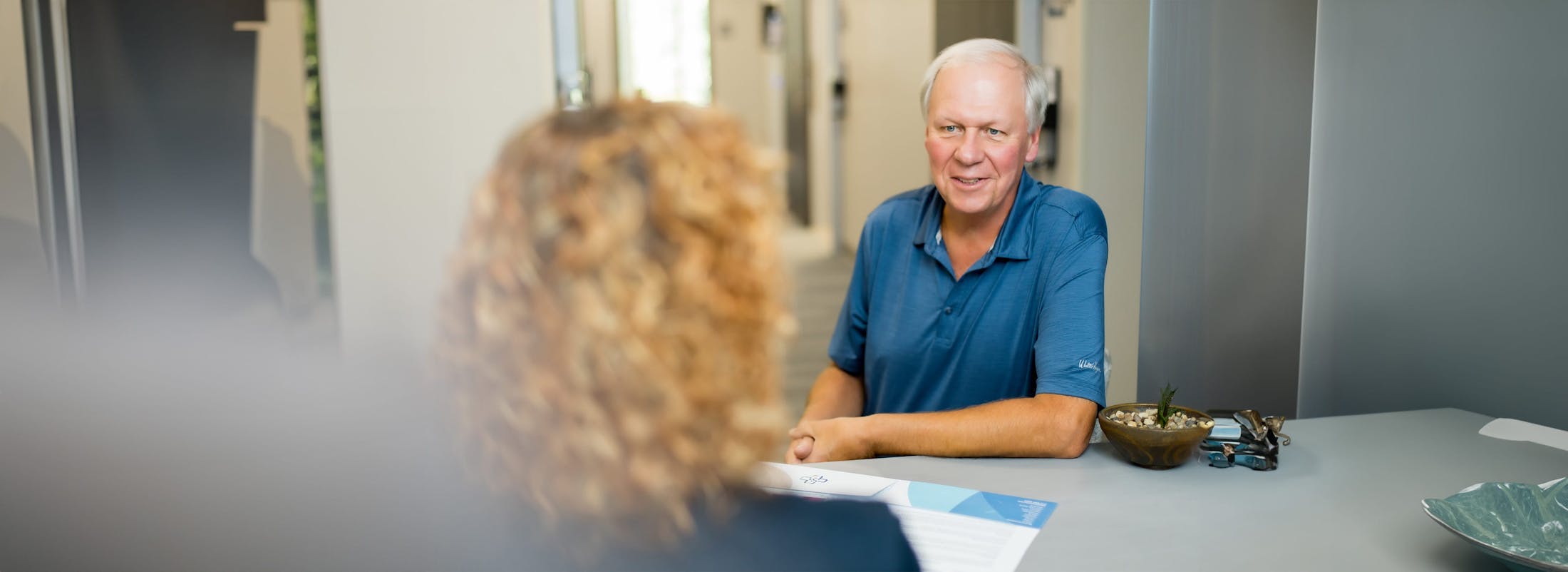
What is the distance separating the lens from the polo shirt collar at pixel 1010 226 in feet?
5.72

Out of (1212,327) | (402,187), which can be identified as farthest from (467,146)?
(1212,327)

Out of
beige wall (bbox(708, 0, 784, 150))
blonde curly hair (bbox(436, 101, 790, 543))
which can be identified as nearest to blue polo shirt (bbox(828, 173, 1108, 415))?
blonde curly hair (bbox(436, 101, 790, 543))

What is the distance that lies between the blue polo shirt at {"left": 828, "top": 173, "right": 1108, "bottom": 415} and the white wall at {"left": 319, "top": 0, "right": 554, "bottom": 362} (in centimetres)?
126

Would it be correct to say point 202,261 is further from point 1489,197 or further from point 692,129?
point 1489,197

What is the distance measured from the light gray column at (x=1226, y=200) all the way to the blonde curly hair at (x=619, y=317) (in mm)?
2223

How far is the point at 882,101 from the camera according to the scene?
4.91 meters

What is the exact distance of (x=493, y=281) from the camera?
608 mm

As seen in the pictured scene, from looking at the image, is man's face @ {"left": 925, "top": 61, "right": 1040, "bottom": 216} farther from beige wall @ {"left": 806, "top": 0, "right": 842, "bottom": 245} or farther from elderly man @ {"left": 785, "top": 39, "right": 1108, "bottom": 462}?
beige wall @ {"left": 806, "top": 0, "right": 842, "bottom": 245}

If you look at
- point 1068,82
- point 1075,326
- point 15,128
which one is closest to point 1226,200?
point 1068,82

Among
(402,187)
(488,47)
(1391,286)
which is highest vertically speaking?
(488,47)

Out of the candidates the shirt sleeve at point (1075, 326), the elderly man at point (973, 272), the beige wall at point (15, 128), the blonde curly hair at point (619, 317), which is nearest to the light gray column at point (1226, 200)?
the elderly man at point (973, 272)

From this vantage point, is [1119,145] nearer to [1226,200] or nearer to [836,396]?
[1226,200]

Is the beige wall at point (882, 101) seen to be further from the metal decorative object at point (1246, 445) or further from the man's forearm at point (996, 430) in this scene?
the metal decorative object at point (1246, 445)

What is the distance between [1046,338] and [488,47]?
1.75 m
